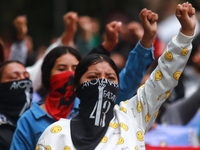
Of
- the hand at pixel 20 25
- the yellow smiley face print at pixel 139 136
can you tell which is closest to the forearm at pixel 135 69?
the yellow smiley face print at pixel 139 136

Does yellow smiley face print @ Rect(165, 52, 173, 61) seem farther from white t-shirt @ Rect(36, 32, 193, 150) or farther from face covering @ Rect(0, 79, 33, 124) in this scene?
face covering @ Rect(0, 79, 33, 124)

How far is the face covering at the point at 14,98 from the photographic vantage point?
345 cm

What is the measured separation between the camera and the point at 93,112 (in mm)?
2498

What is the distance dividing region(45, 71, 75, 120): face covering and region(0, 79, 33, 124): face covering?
1.38 ft

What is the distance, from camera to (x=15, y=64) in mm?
3684

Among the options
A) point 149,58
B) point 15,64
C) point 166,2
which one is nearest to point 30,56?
point 15,64

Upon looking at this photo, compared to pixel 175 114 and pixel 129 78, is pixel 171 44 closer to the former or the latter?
pixel 129 78

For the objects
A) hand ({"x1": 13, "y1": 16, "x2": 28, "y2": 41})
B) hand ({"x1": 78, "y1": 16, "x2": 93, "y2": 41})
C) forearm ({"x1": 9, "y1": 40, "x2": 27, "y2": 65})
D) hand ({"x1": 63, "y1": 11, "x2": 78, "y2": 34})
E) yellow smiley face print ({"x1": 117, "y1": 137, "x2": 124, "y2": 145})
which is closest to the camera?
yellow smiley face print ({"x1": 117, "y1": 137, "x2": 124, "y2": 145})

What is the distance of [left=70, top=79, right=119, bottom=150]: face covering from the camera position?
7.95 ft

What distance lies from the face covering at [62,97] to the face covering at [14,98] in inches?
16.6

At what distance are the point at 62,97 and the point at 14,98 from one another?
2.00 feet

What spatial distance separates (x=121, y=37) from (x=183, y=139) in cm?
405

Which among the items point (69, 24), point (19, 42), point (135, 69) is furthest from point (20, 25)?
point (135, 69)

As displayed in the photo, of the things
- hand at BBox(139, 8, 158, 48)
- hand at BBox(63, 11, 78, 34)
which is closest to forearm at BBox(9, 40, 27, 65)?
hand at BBox(63, 11, 78, 34)
